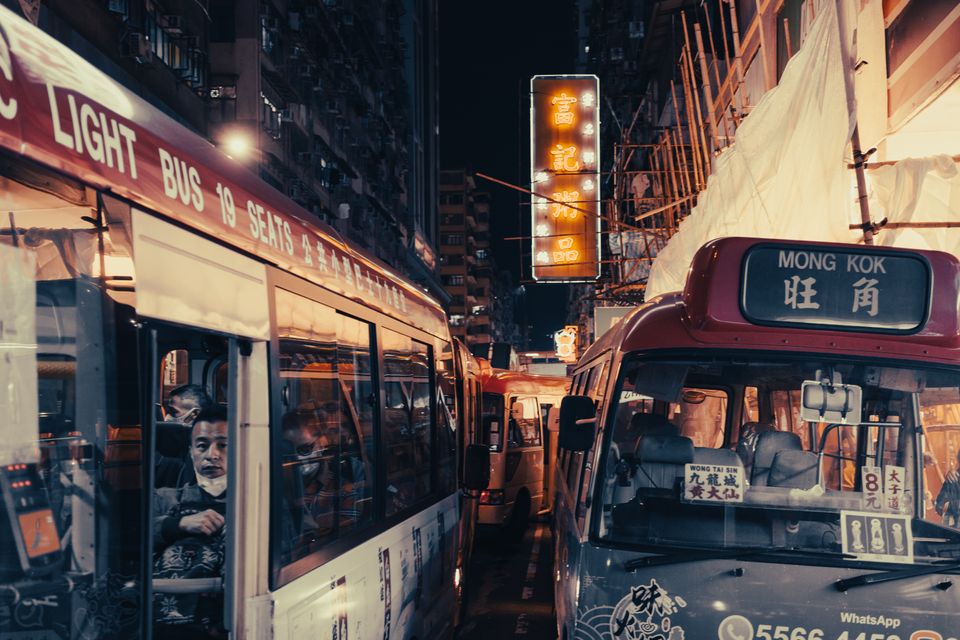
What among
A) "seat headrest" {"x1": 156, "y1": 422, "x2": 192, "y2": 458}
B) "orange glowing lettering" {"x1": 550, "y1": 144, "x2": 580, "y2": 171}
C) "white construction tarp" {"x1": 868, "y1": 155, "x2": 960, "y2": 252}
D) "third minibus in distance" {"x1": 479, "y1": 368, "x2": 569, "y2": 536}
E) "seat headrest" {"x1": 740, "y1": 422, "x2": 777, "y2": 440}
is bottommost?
"third minibus in distance" {"x1": 479, "y1": 368, "x2": 569, "y2": 536}

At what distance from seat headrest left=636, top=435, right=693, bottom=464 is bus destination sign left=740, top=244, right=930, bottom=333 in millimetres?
671

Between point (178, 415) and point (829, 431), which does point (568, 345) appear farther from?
point (178, 415)

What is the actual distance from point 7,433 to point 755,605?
3044mm

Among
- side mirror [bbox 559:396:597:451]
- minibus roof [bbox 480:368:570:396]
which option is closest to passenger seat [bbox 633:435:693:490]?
side mirror [bbox 559:396:597:451]

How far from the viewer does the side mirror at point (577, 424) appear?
460cm

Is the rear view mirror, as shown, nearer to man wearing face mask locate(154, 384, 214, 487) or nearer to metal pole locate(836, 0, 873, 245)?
man wearing face mask locate(154, 384, 214, 487)

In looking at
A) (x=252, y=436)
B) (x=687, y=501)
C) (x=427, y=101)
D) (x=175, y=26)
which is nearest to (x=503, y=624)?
(x=687, y=501)

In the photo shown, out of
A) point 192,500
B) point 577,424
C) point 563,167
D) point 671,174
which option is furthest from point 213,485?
point 563,167

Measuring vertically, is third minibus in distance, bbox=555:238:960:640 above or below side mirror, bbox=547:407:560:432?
above

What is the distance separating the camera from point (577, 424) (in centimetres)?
476

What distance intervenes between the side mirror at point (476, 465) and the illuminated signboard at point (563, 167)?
69.6 ft

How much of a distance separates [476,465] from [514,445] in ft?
29.3

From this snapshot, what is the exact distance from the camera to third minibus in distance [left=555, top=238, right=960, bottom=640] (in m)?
3.90

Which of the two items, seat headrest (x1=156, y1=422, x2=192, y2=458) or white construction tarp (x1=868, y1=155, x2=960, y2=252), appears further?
white construction tarp (x1=868, y1=155, x2=960, y2=252)
